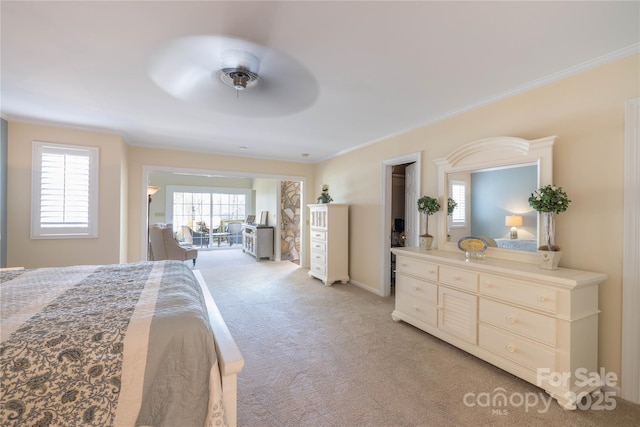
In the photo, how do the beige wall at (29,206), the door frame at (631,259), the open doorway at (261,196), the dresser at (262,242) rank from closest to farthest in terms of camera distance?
the door frame at (631,259) < the beige wall at (29,206) < the open doorway at (261,196) < the dresser at (262,242)

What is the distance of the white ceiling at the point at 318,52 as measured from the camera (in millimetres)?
1521

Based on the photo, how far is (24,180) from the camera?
3.43 meters

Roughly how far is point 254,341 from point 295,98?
2438mm

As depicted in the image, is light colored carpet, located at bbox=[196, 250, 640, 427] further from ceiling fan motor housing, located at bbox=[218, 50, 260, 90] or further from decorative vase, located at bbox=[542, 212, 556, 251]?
ceiling fan motor housing, located at bbox=[218, 50, 260, 90]

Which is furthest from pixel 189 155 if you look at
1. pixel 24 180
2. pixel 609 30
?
pixel 609 30

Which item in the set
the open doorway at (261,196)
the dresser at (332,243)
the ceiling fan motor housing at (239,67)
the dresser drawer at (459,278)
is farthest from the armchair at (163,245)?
the dresser drawer at (459,278)

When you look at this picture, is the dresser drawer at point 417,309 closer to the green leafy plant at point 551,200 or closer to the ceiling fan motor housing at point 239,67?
the green leafy plant at point 551,200

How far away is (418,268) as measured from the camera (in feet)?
9.48

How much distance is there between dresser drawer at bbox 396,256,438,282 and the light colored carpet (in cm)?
64

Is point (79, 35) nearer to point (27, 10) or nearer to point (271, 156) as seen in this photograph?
point (27, 10)

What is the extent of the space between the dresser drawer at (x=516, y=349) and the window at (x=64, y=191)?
4864mm

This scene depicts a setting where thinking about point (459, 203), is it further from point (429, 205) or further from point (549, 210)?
point (549, 210)

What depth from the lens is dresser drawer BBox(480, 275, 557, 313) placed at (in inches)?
73.9

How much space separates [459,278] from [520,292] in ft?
1.64
